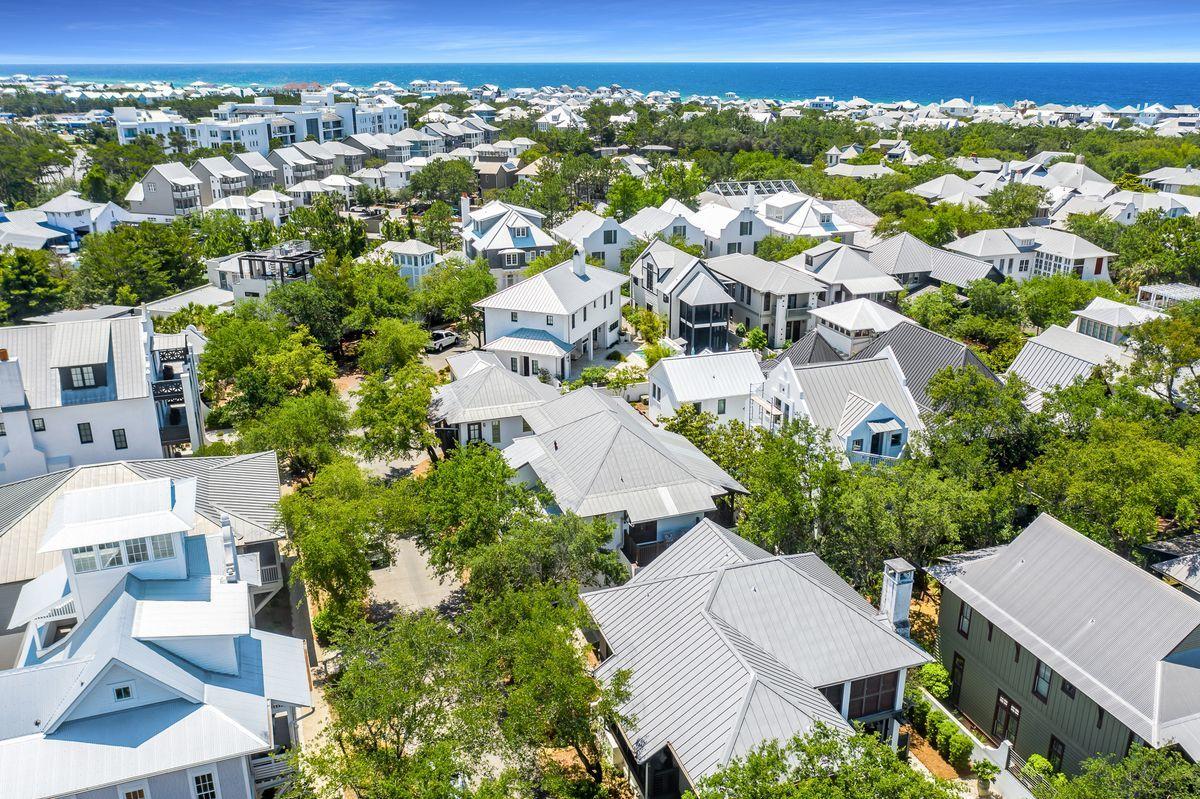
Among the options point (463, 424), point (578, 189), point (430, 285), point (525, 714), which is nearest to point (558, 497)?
point (463, 424)

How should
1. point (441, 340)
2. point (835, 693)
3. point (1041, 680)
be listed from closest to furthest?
point (835, 693) → point (1041, 680) → point (441, 340)

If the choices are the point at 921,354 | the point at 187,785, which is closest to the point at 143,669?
the point at 187,785

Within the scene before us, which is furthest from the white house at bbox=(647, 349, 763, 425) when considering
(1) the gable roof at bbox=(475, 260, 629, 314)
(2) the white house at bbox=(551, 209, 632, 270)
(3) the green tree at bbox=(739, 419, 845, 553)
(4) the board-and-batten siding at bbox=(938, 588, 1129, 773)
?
(2) the white house at bbox=(551, 209, 632, 270)

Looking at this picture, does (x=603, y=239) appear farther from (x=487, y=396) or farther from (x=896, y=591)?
(x=896, y=591)

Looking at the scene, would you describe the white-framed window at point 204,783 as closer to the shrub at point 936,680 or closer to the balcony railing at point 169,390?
the shrub at point 936,680

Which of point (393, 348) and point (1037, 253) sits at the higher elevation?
point (1037, 253)

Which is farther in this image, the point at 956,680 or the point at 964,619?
the point at 956,680

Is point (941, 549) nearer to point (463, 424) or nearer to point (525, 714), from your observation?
point (525, 714)
